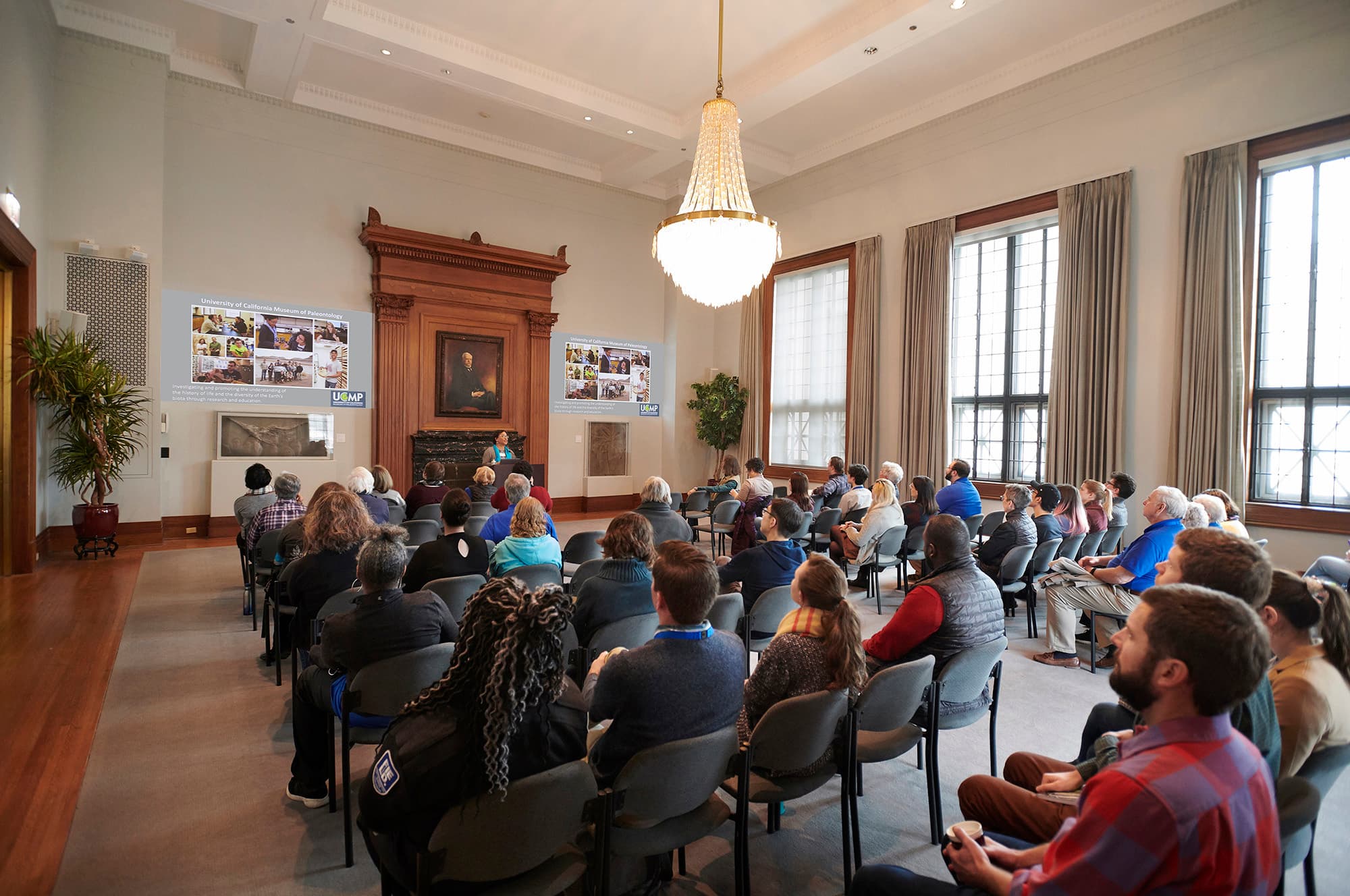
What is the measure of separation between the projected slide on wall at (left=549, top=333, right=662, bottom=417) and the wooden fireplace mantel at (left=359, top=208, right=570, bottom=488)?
1.18 ft

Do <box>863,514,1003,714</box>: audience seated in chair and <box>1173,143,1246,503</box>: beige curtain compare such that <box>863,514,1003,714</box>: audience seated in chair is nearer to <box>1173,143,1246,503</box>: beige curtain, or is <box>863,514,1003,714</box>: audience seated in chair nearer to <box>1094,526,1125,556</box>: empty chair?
<box>1094,526,1125,556</box>: empty chair

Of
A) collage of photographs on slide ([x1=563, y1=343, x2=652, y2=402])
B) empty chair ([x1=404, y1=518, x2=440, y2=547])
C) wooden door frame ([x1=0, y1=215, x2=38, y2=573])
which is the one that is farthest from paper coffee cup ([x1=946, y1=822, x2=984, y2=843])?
collage of photographs on slide ([x1=563, y1=343, x2=652, y2=402])

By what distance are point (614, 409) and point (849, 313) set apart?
4.33m

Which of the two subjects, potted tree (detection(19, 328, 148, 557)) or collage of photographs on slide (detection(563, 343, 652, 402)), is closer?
potted tree (detection(19, 328, 148, 557))

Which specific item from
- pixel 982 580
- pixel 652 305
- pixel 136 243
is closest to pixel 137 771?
pixel 982 580

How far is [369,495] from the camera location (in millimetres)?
5570

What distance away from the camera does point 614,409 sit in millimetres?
12320

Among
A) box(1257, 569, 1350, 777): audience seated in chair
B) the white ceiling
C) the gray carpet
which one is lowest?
the gray carpet

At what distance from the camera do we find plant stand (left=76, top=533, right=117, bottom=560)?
7.28 m

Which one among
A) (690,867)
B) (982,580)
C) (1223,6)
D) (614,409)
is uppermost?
(1223,6)

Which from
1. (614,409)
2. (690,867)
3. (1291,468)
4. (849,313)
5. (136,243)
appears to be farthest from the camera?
(614,409)

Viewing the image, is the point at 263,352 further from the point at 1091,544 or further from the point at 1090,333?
the point at 1090,333

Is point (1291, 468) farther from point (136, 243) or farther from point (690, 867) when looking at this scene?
point (136, 243)

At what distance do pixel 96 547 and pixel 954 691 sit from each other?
852cm
